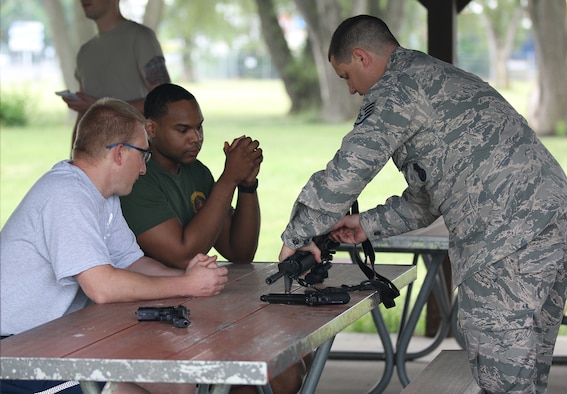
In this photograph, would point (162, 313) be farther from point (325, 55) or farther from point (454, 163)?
point (325, 55)

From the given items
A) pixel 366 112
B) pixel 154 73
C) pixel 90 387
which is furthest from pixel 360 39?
pixel 154 73

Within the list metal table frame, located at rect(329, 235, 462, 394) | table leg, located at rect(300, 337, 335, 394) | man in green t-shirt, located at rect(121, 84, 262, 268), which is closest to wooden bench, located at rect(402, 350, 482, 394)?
table leg, located at rect(300, 337, 335, 394)

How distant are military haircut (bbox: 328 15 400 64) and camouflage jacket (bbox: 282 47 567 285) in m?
0.09

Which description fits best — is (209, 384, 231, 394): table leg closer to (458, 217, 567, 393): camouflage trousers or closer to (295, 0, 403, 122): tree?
(458, 217, 567, 393): camouflage trousers

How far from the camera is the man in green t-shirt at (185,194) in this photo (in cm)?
362

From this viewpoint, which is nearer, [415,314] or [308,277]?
[308,277]

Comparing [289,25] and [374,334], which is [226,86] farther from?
[374,334]

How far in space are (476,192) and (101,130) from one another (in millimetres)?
1096

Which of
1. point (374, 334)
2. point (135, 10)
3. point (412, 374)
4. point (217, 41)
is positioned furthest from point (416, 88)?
point (217, 41)

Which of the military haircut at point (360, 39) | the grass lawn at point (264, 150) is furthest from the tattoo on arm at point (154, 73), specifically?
the grass lawn at point (264, 150)

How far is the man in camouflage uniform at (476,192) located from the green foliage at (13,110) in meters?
17.4

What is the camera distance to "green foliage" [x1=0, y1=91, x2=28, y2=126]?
64.9 ft

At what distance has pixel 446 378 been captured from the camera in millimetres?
3539

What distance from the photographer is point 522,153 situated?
315 cm
